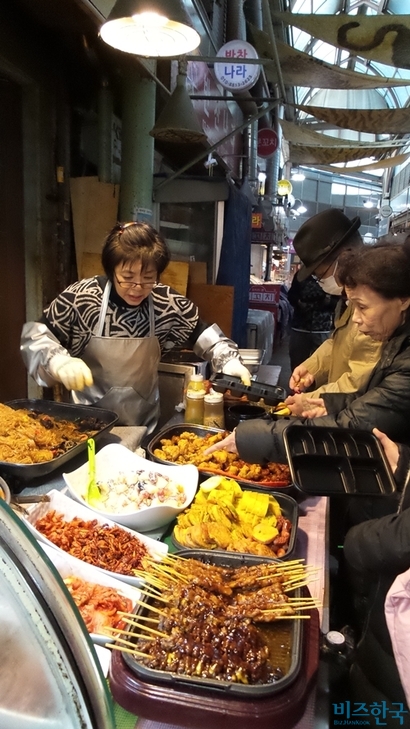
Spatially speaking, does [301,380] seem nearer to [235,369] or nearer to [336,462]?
[235,369]

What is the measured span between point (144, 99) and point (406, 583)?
5328 mm

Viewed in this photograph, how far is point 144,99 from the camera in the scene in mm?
5285

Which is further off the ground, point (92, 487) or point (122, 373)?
point (122, 373)

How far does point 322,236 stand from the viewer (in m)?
3.70

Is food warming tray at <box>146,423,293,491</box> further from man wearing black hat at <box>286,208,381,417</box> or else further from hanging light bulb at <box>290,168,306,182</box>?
hanging light bulb at <box>290,168,306,182</box>

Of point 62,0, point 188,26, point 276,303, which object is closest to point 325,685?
point 188,26

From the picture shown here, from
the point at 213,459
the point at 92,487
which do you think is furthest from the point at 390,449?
the point at 92,487

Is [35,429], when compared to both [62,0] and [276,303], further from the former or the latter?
[276,303]

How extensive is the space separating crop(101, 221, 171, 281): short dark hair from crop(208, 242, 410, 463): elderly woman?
1.14 metres

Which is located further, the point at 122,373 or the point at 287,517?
the point at 122,373

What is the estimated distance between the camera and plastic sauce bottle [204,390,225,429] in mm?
2918

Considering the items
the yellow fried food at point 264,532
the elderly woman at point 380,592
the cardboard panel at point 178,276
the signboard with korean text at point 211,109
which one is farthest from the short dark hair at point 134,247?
the signboard with korean text at point 211,109

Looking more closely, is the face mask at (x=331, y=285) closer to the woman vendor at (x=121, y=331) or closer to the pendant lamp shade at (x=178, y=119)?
the woman vendor at (x=121, y=331)

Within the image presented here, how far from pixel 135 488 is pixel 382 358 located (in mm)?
1398
